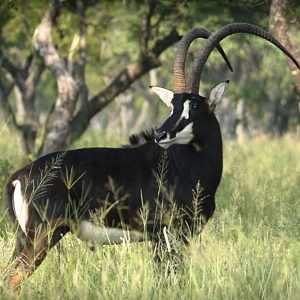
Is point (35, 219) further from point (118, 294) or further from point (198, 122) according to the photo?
point (198, 122)

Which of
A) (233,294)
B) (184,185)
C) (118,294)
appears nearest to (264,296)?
(233,294)

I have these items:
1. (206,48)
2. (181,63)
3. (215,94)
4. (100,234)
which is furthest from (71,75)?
(100,234)

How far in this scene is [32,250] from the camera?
15.7ft

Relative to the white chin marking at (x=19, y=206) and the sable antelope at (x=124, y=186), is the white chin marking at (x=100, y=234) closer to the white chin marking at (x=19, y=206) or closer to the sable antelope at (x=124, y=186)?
the sable antelope at (x=124, y=186)

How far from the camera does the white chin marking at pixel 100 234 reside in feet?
16.5

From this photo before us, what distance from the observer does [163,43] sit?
12.3 m

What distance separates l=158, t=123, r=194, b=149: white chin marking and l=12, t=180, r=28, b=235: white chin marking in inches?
47.7

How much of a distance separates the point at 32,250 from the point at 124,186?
3.04ft

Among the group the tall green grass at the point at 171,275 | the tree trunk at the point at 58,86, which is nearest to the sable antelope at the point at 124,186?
the tall green grass at the point at 171,275

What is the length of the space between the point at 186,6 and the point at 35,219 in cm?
752

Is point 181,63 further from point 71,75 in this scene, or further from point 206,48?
point 71,75

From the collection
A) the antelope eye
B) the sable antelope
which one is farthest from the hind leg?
the antelope eye

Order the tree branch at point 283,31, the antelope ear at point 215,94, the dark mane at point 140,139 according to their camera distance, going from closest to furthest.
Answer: the antelope ear at point 215,94 < the dark mane at point 140,139 < the tree branch at point 283,31

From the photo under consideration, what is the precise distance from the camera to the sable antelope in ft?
16.0
